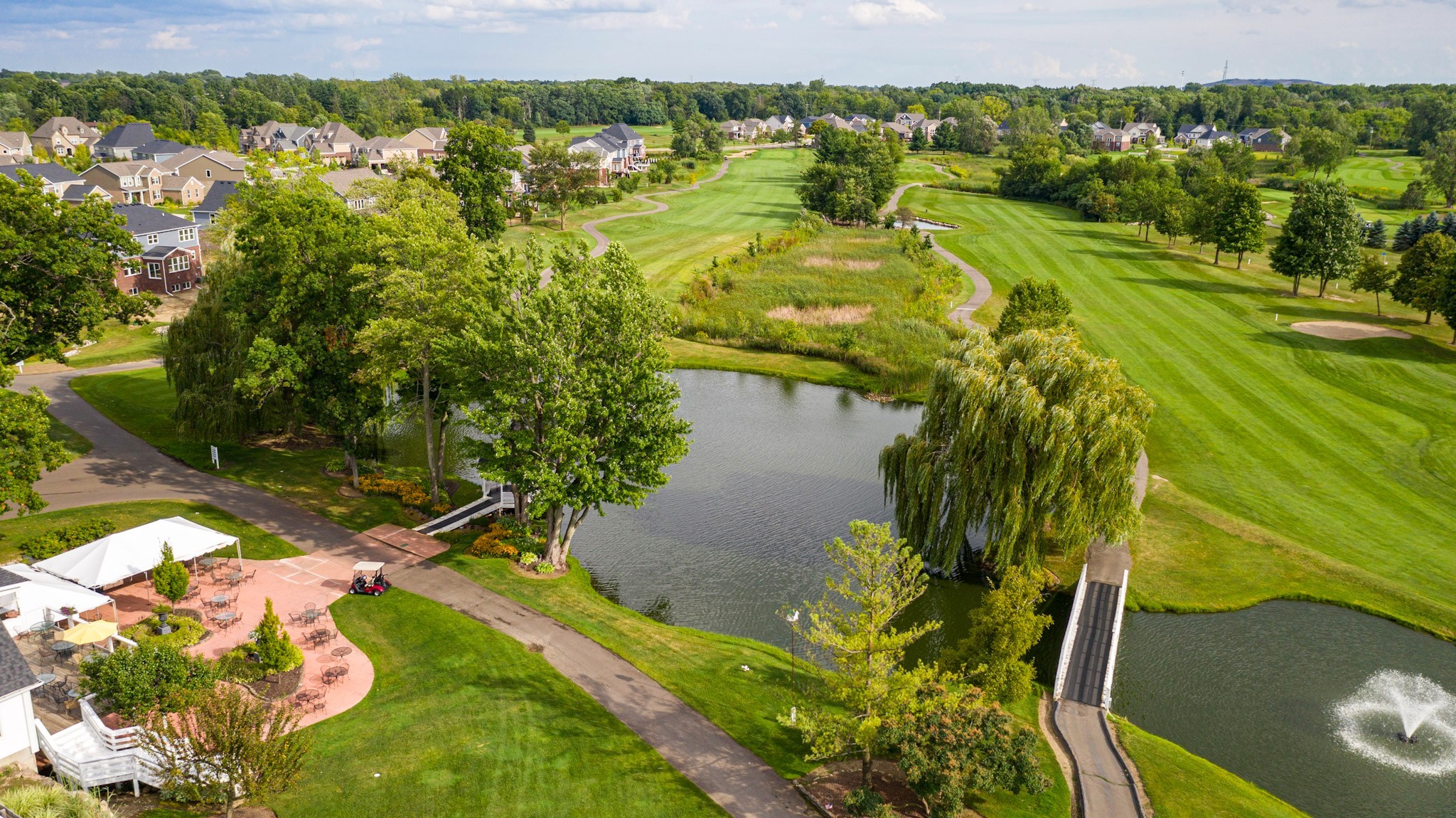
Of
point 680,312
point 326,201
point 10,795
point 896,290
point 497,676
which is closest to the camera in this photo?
point 10,795

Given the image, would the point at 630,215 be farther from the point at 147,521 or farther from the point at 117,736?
the point at 117,736

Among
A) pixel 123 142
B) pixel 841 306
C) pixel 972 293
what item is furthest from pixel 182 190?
pixel 972 293

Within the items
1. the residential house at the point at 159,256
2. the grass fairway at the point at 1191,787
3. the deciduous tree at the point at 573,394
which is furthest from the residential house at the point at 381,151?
the grass fairway at the point at 1191,787

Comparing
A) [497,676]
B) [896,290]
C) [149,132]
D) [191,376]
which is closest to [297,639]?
[497,676]

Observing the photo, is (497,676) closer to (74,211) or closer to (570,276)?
(570,276)

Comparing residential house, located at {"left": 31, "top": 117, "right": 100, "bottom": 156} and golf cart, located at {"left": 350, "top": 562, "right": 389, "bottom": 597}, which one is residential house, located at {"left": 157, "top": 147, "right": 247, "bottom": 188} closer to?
residential house, located at {"left": 31, "top": 117, "right": 100, "bottom": 156}

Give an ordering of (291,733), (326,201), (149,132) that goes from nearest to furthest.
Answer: (291,733)
(326,201)
(149,132)

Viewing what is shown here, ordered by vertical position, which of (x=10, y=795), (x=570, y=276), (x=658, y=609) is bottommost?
(x=658, y=609)
